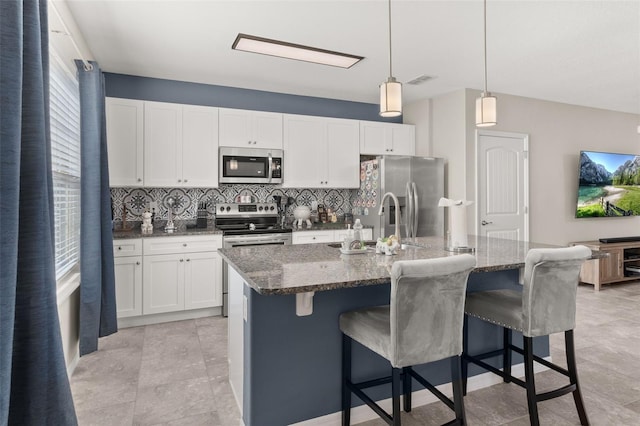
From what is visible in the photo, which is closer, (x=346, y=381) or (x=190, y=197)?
(x=346, y=381)

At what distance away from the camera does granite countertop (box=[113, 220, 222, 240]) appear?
3.88 m

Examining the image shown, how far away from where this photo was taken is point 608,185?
610 centimetres

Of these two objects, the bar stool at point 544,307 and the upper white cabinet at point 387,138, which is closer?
the bar stool at point 544,307

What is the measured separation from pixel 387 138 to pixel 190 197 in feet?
8.94

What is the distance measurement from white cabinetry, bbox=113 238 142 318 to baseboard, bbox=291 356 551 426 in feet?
8.30

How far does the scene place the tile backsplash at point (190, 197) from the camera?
4.37 m

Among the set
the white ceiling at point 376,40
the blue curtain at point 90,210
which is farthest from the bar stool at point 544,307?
the blue curtain at point 90,210

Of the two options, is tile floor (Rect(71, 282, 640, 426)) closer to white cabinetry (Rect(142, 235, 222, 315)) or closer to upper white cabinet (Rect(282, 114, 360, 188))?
white cabinetry (Rect(142, 235, 222, 315))

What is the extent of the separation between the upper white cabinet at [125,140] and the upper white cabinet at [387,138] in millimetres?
2727

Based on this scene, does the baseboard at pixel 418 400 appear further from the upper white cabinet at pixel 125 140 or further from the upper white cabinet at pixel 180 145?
the upper white cabinet at pixel 125 140

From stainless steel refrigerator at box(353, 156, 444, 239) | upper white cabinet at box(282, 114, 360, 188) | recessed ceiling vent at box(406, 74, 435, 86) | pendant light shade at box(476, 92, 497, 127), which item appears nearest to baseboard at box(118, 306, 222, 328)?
upper white cabinet at box(282, 114, 360, 188)

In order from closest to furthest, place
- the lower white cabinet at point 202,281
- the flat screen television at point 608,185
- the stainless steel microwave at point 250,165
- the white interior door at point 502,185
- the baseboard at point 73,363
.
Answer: the baseboard at point 73,363
the lower white cabinet at point 202,281
the stainless steel microwave at point 250,165
the white interior door at point 502,185
the flat screen television at point 608,185

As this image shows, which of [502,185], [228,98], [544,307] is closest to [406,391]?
[544,307]

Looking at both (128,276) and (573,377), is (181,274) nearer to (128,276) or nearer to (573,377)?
(128,276)
